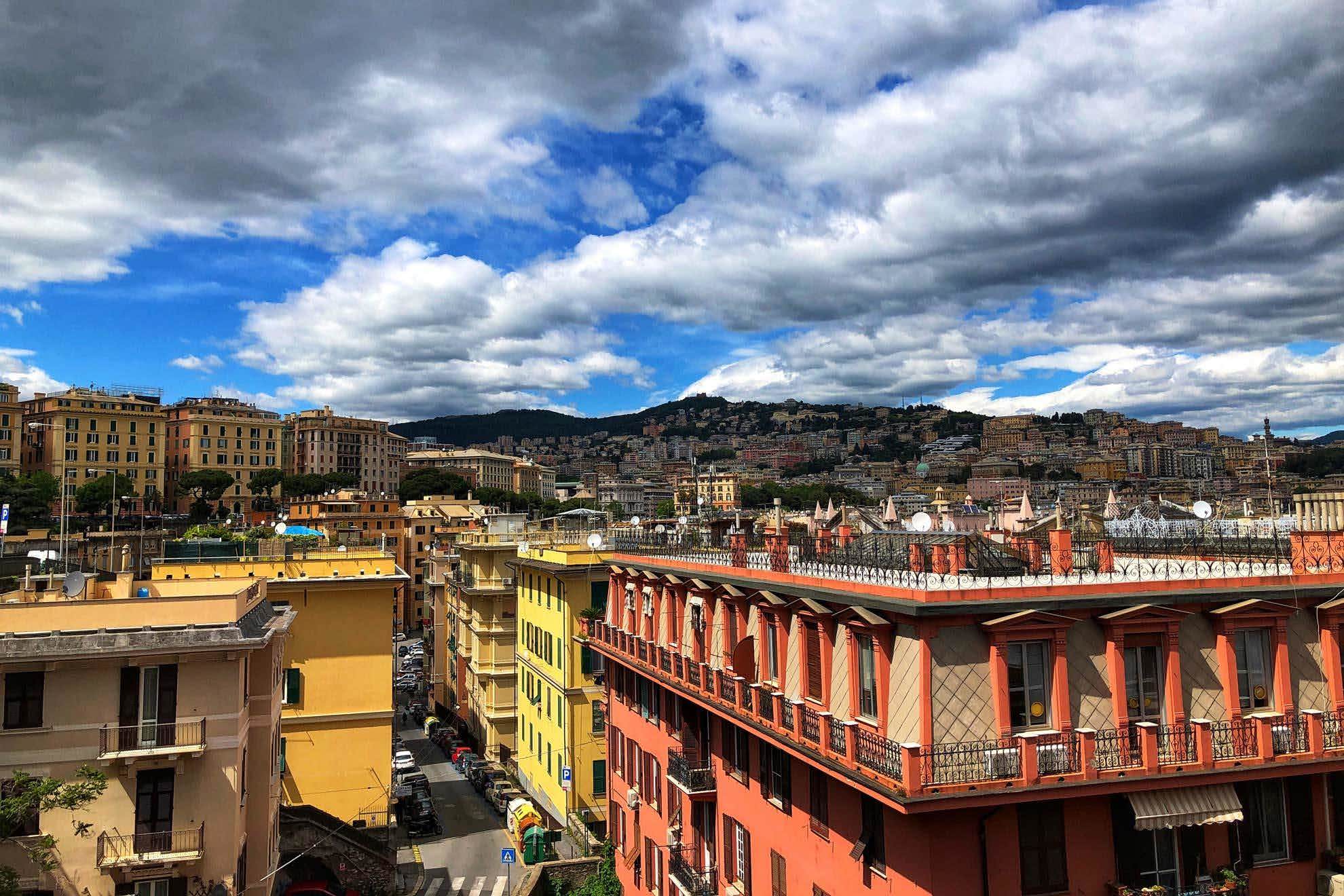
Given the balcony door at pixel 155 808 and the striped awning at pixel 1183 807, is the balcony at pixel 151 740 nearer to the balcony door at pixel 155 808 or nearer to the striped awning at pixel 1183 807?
the balcony door at pixel 155 808

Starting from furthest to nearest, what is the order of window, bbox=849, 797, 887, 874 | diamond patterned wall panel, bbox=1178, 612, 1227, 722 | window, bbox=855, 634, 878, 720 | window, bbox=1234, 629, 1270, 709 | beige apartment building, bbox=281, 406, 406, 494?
beige apartment building, bbox=281, 406, 406, 494 → window, bbox=1234, 629, 1270, 709 → diamond patterned wall panel, bbox=1178, 612, 1227, 722 → window, bbox=855, 634, 878, 720 → window, bbox=849, 797, 887, 874

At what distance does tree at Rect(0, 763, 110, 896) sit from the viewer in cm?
1739

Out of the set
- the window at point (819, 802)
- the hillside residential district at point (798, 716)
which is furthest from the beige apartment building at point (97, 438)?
the window at point (819, 802)

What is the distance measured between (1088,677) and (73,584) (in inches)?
980

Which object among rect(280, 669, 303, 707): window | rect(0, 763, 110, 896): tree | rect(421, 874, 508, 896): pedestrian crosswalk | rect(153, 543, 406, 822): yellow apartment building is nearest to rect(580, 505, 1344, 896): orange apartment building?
rect(0, 763, 110, 896): tree

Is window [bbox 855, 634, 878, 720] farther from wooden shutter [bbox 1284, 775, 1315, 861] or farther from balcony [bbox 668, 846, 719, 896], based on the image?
balcony [bbox 668, 846, 719, 896]

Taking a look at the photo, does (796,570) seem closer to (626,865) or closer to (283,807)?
(626,865)

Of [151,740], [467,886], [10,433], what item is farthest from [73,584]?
[10,433]

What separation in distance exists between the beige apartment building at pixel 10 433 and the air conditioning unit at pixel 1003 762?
15595 cm

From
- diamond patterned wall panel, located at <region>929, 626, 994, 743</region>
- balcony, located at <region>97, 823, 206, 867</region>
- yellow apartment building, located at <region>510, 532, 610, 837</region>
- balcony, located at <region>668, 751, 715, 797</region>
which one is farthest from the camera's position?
yellow apartment building, located at <region>510, 532, 610, 837</region>

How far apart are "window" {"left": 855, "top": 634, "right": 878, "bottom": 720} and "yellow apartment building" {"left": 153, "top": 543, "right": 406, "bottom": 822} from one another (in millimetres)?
24030

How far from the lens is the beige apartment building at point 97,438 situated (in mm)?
134250

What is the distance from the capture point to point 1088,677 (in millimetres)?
15789

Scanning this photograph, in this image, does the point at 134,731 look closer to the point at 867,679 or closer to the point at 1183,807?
the point at 867,679
